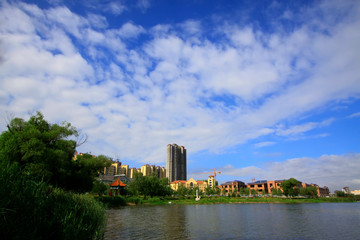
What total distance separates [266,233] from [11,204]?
70.2ft

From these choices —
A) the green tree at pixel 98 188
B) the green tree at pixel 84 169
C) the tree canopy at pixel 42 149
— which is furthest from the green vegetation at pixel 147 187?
the tree canopy at pixel 42 149

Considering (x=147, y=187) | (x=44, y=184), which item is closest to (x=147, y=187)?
(x=147, y=187)

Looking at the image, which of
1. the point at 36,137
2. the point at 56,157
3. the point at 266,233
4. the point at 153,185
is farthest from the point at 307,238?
the point at 153,185

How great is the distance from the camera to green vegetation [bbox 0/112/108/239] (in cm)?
718

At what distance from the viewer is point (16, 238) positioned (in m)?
6.23

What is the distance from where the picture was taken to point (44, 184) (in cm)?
927

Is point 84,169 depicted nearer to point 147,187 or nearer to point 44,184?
point 44,184

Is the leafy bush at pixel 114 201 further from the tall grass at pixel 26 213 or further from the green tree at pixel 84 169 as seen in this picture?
the tall grass at pixel 26 213

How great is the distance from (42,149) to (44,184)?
24.6 meters

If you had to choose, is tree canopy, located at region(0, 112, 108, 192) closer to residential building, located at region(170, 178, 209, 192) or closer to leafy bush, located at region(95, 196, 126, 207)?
A: leafy bush, located at region(95, 196, 126, 207)

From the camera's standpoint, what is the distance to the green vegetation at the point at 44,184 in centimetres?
718

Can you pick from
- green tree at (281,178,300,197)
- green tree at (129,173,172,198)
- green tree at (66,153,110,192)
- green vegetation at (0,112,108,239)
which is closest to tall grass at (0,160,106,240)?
green vegetation at (0,112,108,239)

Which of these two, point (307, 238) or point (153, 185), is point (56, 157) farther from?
point (153, 185)

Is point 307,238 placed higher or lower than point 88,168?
lower
